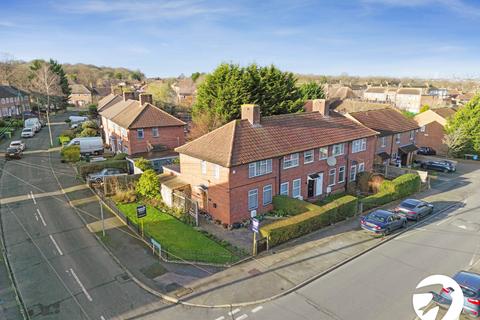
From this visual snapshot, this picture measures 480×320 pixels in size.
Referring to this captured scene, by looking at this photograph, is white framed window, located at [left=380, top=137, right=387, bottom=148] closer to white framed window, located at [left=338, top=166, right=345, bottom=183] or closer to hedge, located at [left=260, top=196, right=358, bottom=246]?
white framed window, located at [left=338, top=166, right=345, bottom=183]

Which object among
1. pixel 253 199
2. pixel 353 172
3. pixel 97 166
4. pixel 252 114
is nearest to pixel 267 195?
pixel 253 199

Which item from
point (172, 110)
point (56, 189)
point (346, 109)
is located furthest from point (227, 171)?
point (346, 109)

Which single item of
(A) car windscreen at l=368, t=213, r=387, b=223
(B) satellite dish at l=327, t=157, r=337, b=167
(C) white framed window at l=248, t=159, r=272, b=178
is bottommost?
(A) car windscreen at l=368, t=213, r=387, b=223

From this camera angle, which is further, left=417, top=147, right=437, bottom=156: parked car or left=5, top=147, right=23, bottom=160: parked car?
left=417, top=147, right=437, bottom=156: parked car

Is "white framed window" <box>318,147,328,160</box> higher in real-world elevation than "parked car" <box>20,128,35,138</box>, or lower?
higher

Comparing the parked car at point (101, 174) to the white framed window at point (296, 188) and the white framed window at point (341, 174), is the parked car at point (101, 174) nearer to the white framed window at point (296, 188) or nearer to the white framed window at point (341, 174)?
the white framed window at point (296, 188)

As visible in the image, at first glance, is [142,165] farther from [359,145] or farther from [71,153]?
[359,145]

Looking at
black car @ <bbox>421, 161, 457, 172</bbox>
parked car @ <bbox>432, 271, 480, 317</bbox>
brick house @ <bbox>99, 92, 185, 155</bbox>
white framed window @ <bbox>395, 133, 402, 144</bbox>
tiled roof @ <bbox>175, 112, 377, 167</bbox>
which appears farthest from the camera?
white framed window @ <bbox>395, 133, 402, 144</bbox>

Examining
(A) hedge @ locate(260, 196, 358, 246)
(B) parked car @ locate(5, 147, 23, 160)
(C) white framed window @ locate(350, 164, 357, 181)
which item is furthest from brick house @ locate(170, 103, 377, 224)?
(B) parked car @ locate(5, 147, 23, 160)
